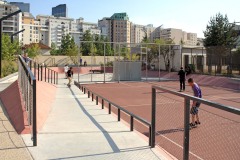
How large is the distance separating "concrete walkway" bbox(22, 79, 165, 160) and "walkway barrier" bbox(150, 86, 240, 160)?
0.61 meters

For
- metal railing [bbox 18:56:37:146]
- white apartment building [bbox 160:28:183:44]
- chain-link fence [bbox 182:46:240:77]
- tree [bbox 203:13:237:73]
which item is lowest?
metal railing [bbox 18:56:37:146]

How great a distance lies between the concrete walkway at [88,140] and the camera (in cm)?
582

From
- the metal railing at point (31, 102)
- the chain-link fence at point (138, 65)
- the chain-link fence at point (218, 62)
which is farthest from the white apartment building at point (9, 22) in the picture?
the metal railing at point (31, 102)

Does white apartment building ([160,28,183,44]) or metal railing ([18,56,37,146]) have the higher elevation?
white apartment building ([160,28,183,44])

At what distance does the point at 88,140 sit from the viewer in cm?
684

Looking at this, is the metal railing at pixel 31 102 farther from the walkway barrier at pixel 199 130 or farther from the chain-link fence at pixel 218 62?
the chain-link fence at pixel 218 62

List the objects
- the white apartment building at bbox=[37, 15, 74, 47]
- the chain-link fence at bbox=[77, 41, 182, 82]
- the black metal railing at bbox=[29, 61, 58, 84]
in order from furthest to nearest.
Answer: the white apartment building at bbox=[37, 15, 74, 47] < the chain-link fence at bbox=[77, 41, 182, 82] < the black metal railing at bbox=[29, 61, 58, 84]

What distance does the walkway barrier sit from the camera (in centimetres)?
455

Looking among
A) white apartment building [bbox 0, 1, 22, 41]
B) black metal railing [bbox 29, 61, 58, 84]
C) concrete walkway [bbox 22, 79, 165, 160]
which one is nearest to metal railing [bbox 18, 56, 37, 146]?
concrete walkway [bbox 22, 79, 165, 160]

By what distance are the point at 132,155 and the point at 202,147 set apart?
1.97 metres

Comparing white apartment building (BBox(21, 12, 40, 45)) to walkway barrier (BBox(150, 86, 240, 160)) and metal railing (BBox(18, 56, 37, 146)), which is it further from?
walkway barrier (BBox(150, 86, 240, 160))

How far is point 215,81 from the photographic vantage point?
1153 inches

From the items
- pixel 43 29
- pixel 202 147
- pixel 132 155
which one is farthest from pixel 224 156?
pixel 43 29

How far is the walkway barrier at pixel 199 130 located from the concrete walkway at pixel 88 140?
0.61m
